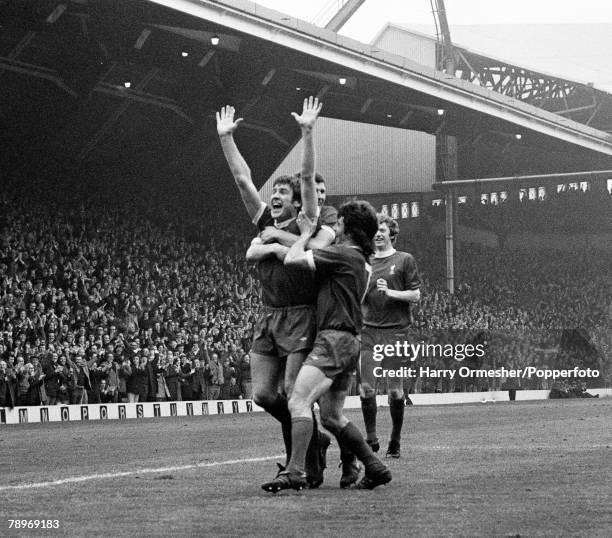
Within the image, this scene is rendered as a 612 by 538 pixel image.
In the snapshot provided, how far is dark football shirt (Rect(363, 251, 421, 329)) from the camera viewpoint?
11922 mm

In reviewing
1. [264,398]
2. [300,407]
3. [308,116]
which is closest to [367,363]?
[264,398]

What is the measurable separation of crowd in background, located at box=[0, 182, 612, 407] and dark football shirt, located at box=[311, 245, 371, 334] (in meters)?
17.2

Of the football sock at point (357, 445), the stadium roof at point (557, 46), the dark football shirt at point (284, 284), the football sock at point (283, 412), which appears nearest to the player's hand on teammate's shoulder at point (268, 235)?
the dark football shirt at point (284, 284)

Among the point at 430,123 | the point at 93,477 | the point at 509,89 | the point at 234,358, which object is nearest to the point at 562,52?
the point at 509,89

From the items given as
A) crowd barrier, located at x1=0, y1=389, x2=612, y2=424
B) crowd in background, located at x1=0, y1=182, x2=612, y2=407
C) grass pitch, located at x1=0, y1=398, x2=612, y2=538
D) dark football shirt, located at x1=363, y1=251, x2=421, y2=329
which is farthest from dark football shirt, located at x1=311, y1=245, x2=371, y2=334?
crowd in background, located at x1=0, y1=182, x2=612, y2=407

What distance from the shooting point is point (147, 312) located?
3052 centimetres

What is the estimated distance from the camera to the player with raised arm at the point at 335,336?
789cm

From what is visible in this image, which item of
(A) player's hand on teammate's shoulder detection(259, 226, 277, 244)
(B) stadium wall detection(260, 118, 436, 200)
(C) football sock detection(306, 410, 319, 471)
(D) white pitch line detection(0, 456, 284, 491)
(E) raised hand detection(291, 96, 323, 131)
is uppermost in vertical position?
(B) stadium wall detection(260, 118, 436, 200)

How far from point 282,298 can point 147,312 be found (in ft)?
74.2

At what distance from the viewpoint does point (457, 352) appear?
1310 inches

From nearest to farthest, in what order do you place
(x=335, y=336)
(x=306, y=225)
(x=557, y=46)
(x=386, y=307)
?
1. (x=335, y=336)
2. (x=306, y=225)
3. (x=386, y=307)
4. (x=557, y=46)

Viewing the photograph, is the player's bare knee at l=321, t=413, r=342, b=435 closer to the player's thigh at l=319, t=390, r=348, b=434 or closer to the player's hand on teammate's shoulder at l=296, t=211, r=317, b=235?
the player's thigh at l=319, t=390, r=348, b=434

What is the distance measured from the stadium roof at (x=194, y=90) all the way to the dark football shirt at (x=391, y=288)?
747 inches

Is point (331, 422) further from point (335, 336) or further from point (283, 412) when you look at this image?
point (335, 336)
